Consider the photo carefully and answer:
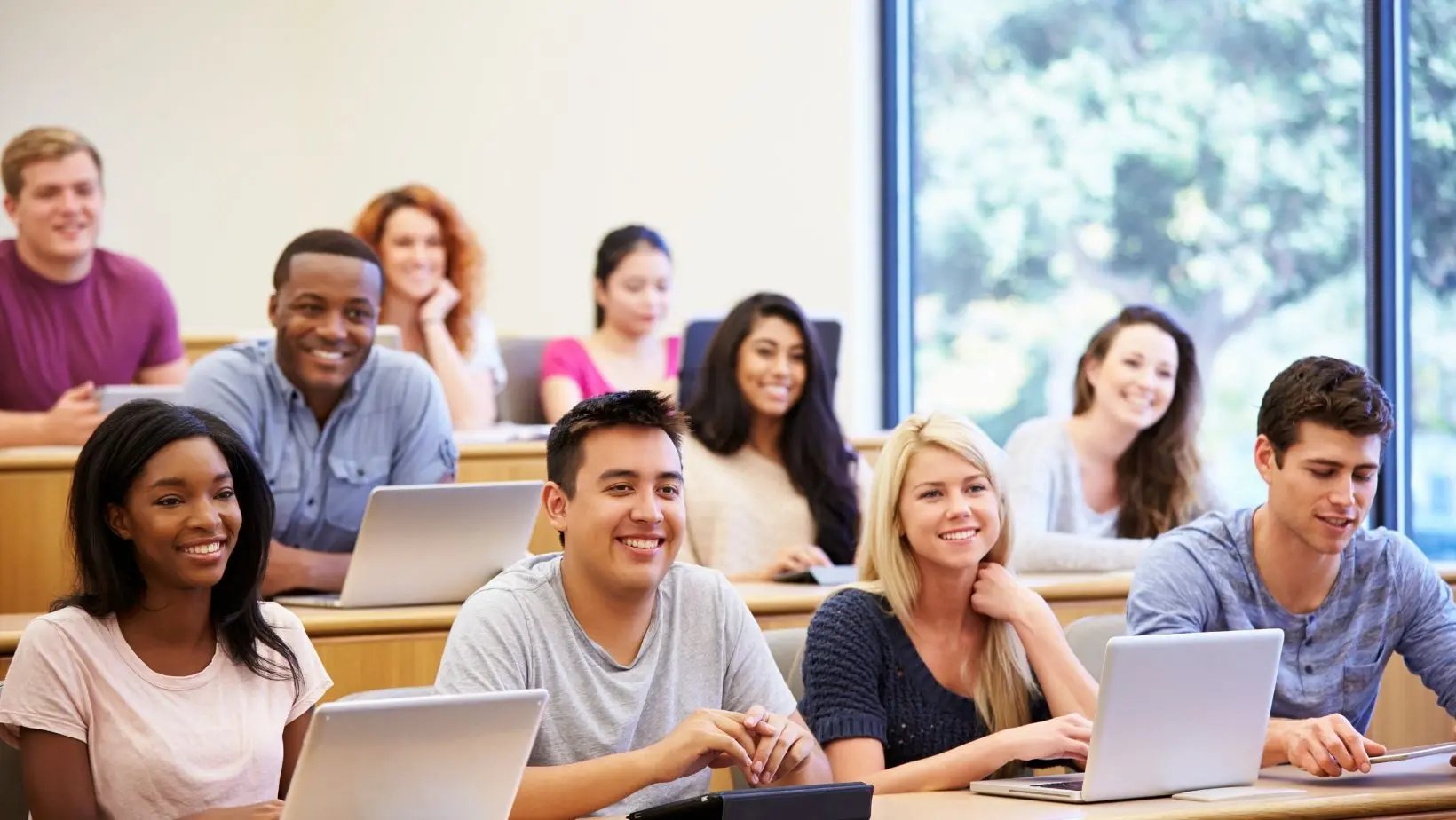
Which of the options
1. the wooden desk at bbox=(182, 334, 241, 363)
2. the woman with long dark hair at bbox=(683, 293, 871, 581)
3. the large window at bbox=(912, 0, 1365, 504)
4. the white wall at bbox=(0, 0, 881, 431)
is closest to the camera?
the woman with long dark hair at bbox=(683, 293, 871, 581)

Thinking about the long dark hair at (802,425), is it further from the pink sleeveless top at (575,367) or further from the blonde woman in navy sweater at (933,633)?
the blonde woman in navy sweater at (933,633)

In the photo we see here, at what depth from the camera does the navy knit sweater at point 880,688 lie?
2.48 m

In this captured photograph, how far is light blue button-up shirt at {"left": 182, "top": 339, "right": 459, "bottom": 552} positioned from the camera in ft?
10.8

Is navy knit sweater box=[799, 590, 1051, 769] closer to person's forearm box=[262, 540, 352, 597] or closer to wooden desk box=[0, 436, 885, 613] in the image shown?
person's forearm box=[262, 540, 352, 597]

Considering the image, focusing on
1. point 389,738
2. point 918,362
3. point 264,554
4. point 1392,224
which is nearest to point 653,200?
point 918,362

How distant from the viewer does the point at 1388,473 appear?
4.56 metres

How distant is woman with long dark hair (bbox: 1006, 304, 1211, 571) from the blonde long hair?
1246 mm

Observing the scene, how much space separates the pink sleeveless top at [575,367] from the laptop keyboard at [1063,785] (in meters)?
2.70

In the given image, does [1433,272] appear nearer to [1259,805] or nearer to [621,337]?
[621,337]

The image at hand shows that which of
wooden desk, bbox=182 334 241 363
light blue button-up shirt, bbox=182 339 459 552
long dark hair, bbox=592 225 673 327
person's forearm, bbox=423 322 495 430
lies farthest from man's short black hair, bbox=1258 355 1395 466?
wooden desk, bbox=182 334 241 363

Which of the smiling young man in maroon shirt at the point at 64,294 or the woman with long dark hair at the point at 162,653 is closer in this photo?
the woman with long dark hair at the point at 162,653

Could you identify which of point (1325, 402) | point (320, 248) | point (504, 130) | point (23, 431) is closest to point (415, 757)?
point (1325, 402)

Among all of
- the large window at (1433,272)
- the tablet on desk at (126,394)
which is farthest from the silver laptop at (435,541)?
the large window at (1433,272)

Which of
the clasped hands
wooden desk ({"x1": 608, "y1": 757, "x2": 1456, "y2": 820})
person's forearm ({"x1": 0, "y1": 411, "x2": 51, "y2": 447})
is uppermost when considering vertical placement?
person's forearm ({"x1": 0, "y1": 411, "x2": 51, "y2": 447})
